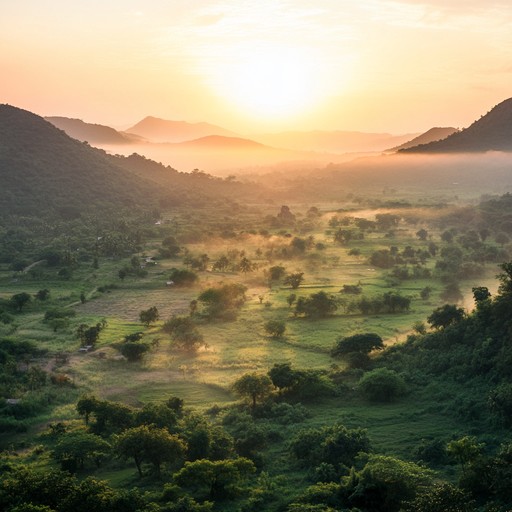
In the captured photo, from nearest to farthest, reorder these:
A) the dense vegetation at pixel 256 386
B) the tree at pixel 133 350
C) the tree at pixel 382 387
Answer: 1. the dense vegetation at pixel 256 386
2. the tree at pixel 382 387
3. the tree at pixel 133 350

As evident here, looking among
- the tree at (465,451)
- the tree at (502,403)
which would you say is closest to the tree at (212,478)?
the tree at (465,451)

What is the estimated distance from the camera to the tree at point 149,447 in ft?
111

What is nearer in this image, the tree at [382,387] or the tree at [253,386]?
the tree at [382,387]

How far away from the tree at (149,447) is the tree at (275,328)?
25570 millimetres

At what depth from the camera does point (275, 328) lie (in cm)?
5916

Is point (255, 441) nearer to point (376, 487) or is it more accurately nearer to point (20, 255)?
point (376, 487)

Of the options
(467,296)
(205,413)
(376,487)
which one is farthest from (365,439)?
(467,296)

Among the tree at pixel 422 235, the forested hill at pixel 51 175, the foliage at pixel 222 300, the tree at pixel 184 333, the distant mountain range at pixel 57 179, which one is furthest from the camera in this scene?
the forested hill at pixel 51 175

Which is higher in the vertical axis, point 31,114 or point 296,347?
point 31,114

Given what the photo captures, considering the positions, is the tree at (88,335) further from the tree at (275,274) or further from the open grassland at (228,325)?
the tree at (275,274)

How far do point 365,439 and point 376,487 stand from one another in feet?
21.2

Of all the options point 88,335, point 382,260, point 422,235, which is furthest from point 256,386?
point 422,235

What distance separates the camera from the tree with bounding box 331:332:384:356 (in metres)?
51.6

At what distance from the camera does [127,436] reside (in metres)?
34.5
